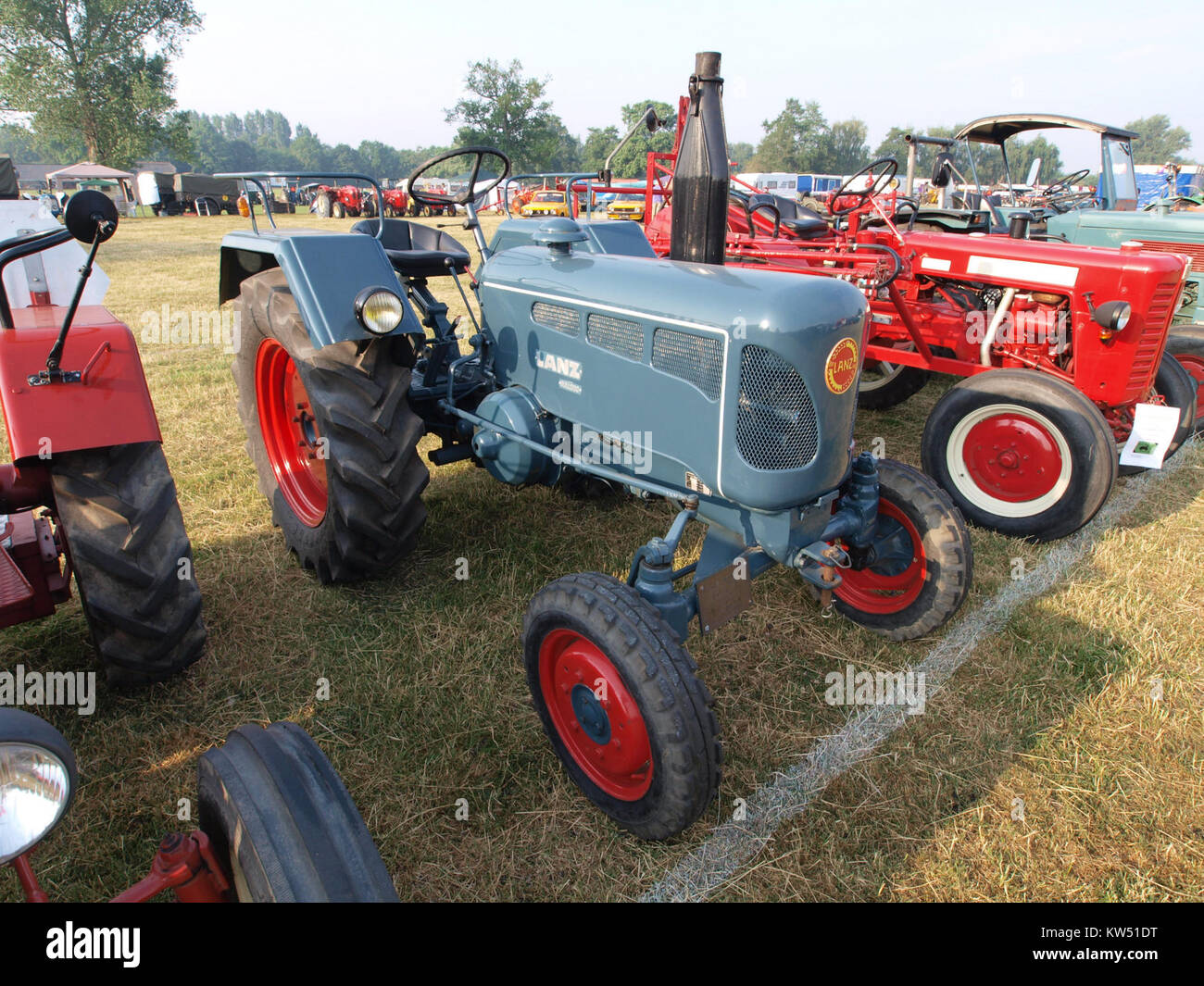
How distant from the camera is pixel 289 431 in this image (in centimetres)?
338

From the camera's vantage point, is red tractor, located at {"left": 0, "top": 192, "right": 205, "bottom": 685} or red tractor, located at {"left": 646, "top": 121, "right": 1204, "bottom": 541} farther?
red tractor, located at {"left": 646, "top": 121, "right": 1204, "bottom": 541}

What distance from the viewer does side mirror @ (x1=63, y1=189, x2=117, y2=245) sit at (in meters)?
1.62

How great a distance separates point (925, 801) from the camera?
2090 millimetres

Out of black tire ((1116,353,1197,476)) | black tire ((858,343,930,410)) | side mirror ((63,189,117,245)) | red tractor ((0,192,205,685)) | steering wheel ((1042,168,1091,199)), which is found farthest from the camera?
steering wheel ((1042,168,1091,199))

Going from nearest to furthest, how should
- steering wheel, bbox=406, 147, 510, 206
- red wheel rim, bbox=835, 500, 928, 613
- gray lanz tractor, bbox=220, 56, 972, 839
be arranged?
gray lanz tractor, bbox=220, 56, 972, 839 → red wheel rim, bbox=835, 500, 928, 613 → steering wheel, bbox=406, 147, 510, 206

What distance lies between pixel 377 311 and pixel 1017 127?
595 centimetres

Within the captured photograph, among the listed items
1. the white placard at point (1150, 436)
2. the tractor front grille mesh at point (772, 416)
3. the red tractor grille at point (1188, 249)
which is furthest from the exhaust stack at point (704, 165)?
the red tractor grille at point (1188, 249)

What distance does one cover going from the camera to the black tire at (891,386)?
5129mm

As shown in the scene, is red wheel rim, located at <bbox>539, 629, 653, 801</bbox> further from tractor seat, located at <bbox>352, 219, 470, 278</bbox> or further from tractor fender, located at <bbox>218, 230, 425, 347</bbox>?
tractor seat, located at <bbox>352, 219, 470, 278</bbox>

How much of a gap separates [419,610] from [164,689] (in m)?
0.88

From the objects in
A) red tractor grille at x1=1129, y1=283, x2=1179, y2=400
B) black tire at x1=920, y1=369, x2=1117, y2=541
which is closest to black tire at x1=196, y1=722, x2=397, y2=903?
black tire at x1=920, y1=369, x2=1117, y2=541

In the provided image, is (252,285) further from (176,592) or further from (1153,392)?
(1153,392)

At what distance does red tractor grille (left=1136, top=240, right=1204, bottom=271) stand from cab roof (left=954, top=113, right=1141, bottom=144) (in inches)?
41.0

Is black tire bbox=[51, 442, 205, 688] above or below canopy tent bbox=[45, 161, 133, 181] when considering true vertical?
below
